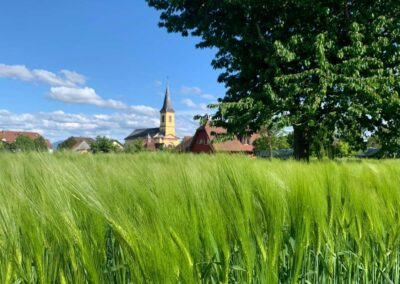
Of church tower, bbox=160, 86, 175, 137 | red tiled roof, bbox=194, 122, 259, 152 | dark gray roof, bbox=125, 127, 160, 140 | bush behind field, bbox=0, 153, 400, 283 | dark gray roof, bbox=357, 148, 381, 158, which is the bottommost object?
bush behind field, bbox=0, 153, 400, 283

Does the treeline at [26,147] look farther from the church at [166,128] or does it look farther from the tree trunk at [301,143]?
the church at [166,128]

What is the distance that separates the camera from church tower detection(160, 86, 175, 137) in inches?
5463

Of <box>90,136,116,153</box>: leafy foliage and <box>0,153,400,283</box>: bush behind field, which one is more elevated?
<box>90,136,116,153</box>: leafy foliage

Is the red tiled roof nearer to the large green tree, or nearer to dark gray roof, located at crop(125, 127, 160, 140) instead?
the large green tree

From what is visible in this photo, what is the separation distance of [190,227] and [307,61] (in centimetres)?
890

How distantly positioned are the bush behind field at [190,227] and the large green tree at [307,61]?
724 centimetres

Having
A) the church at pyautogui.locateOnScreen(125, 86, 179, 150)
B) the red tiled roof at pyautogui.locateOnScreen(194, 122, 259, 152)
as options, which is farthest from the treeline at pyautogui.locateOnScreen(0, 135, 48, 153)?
the church at pyautogui.locateOnScreen(125, 86, 179, 150)

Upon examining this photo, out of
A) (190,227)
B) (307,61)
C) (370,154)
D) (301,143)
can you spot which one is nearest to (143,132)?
(370,154)

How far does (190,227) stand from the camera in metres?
1.33

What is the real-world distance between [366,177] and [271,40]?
8.32m

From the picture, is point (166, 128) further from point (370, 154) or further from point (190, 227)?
point (190, 227)

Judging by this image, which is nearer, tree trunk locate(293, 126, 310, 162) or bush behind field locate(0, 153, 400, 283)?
bush behind field locate(0, 153, 400, 283)

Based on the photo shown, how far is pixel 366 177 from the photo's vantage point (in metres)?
2.65

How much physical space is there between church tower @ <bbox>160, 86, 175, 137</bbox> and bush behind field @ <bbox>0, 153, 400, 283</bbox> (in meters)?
134
